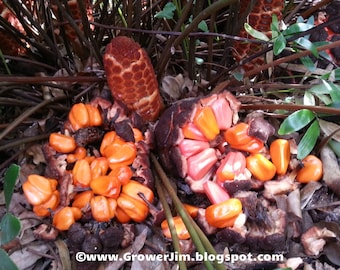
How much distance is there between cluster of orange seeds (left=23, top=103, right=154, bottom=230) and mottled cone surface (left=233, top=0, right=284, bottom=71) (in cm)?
46

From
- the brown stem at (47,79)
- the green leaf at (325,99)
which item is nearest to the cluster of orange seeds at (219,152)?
the green leaf at (325,99)

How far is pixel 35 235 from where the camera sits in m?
1.14

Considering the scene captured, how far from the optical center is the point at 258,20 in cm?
135

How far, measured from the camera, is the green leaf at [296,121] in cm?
114

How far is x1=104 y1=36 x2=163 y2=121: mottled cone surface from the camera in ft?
3.79

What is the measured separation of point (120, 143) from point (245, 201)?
0.34 meters

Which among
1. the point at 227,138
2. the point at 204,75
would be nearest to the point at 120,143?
the point at 227,138

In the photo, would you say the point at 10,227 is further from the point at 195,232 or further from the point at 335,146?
the point at 335,146

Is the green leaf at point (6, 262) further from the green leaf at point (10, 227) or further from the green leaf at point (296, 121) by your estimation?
the green leaf at point (296, 121)

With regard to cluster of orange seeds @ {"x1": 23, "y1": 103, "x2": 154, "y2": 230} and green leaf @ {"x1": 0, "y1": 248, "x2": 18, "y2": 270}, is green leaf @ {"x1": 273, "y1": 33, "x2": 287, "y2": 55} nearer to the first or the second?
cluster of orange seeds @ {"x1": 23, "y1": 103, "x2": 154, "y2": 230}

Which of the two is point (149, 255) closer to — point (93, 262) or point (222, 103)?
point (93, 262)

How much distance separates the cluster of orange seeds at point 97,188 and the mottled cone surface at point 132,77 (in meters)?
0.12

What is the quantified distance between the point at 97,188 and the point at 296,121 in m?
0.50

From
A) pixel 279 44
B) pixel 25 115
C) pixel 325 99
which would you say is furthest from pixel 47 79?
→ pixel 325 99
